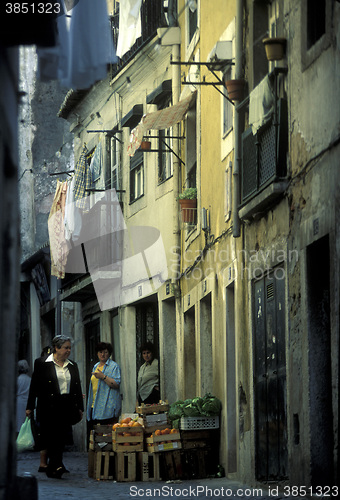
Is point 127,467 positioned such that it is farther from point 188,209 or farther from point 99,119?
point 99,119

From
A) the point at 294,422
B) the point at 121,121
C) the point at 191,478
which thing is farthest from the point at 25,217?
the point at 294,422

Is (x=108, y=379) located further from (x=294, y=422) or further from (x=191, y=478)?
(x=294, y=422)

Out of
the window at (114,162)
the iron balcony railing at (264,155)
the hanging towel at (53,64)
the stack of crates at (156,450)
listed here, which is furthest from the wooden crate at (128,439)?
the window at (114,162)

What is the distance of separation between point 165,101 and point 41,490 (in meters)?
9.61

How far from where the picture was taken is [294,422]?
12.0m

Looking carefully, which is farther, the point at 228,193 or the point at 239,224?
the point at 228,193

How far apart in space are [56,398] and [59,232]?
1141 centimetres

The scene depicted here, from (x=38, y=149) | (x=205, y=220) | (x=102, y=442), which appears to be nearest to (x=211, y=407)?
(x=102, y=442)

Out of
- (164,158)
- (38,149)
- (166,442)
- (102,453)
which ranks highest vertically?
(38,149)

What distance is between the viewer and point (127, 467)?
15.1 m

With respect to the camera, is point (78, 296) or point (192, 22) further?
point (78, 296)

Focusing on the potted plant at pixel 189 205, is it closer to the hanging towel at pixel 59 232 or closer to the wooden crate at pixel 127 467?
the wooden crate at pixel 127 467

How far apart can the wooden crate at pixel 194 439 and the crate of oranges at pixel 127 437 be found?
1.69 feet

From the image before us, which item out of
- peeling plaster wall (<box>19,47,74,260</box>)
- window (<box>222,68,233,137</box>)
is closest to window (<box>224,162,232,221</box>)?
window (<box>222,68,233,137</box>)
